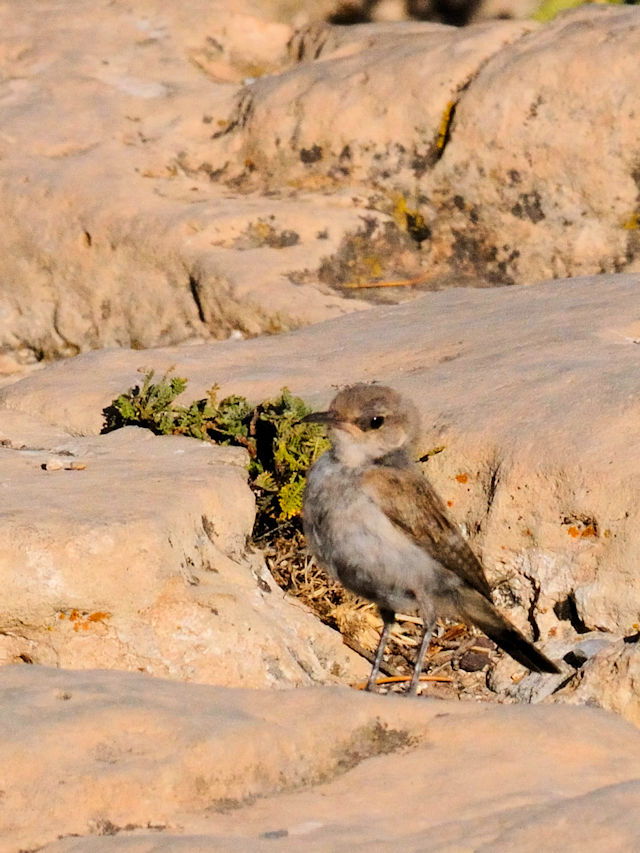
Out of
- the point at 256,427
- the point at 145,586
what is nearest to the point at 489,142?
the point at 256,427

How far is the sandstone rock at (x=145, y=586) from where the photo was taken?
21.4 feet

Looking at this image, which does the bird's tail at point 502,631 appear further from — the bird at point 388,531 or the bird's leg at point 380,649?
the bird's leg at point 380,649

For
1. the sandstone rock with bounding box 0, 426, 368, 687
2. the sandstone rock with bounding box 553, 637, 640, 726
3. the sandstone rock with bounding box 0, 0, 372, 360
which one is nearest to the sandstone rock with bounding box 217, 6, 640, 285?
the sandstone rock with bounding box 0, 0, 372, 360

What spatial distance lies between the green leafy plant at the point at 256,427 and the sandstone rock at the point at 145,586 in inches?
20.5

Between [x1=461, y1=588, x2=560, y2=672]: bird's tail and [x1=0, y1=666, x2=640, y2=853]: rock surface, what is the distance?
1.36 m

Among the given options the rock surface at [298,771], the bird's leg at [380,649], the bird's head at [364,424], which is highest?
the bird's head at [364,424]

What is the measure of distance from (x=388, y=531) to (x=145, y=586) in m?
1.21

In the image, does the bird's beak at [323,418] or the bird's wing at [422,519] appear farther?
the bird's beak at [323,418]

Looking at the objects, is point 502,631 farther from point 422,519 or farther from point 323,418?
point 323,418

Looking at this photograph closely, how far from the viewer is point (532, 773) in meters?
4.85

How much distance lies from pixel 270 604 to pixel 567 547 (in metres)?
1.66

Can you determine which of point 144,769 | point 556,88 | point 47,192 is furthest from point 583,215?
point 144,769

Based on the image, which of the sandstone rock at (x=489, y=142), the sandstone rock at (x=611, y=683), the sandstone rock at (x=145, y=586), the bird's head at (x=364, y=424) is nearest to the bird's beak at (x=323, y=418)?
the bird's head at (x=364, y=424)

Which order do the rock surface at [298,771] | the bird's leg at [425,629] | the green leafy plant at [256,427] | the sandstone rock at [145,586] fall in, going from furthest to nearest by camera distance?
the green leafy plant at [256,427]
the bird's leg at [425,629]
the sandstone rock at [145,586]
the rock surface at [298,771]
